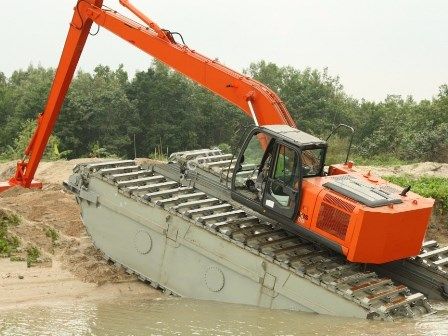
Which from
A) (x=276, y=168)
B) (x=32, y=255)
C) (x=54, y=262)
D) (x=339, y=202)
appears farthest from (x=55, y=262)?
(x=339, y=202)

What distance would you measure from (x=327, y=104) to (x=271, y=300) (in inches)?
1294

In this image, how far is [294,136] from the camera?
13.3 metres

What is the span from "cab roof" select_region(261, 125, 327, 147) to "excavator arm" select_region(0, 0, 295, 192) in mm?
814

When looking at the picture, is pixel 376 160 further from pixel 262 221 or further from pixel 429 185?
pixel 262 221

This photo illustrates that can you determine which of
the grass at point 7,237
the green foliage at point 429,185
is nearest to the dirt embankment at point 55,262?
the grass at point 7,237

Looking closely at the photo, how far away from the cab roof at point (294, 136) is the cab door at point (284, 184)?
0.12 metres

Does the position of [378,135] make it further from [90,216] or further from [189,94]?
[90,216]

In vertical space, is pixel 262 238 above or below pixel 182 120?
below

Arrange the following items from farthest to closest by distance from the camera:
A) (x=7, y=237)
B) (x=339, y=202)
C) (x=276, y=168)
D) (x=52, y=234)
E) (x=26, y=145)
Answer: (x=26, y=145), (x=52, y=234), (x=7, y=237), (x=276, y=168), (x=339, y=202)

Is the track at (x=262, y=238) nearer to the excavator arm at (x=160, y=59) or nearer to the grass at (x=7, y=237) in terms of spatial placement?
the grass at (x=7, y=237)

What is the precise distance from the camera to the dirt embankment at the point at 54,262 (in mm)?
13922

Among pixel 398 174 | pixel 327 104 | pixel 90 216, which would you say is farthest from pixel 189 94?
pixel 90 216

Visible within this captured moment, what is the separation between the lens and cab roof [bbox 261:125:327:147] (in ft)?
42.8

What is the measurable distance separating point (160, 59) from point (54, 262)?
3924 mm
